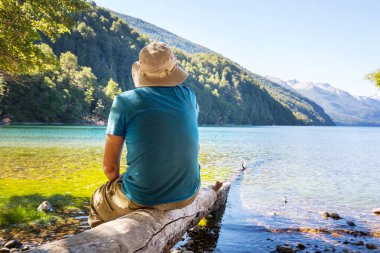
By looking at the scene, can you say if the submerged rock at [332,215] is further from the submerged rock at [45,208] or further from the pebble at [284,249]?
the submerged rock at [45,208]

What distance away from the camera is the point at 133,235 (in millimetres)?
3436

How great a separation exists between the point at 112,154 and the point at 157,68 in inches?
43.0

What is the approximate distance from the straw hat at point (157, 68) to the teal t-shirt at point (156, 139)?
0.11 m

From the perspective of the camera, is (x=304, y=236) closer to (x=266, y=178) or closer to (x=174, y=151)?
(x=174, y=151)

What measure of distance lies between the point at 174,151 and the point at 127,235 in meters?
0.97

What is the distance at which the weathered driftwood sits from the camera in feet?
9.32

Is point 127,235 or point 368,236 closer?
point 127,235

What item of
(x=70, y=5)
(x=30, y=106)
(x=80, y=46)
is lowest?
(x=30, y=106)

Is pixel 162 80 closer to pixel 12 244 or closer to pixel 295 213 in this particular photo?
pixel 12 244

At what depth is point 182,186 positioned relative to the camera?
3938 millimetres

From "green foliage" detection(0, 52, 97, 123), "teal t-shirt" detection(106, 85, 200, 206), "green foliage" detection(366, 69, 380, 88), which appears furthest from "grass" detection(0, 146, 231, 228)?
"green foliage" detection(0, 52, 97, 123)

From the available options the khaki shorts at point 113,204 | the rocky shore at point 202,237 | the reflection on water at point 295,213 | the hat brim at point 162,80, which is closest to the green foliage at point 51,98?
the reflection on water at point 295,213

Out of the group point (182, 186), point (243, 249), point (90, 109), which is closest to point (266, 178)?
point (243, 249)

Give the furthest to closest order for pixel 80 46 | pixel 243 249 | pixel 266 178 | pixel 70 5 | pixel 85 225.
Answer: pixel 80 46
pixel 266 178
pixel 70 5
pixel 85 225
pixel 243 249
